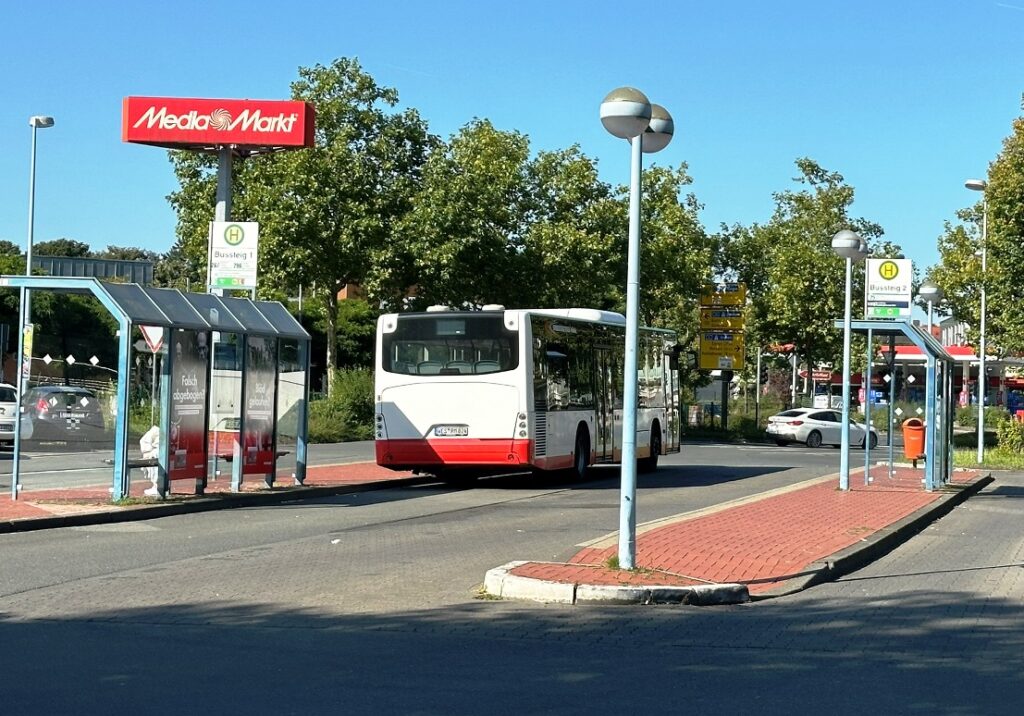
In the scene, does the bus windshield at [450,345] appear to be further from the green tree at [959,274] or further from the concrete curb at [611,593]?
the green tree at [959,274]

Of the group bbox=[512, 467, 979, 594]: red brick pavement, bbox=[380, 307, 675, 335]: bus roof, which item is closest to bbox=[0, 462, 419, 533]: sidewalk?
bbox=[380, 307, 675, 335]: bus roof

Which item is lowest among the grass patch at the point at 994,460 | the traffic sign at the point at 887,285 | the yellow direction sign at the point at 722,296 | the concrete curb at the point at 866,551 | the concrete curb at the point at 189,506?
the concrete curb at the point at 189,506

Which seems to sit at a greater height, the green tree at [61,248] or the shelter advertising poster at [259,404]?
the green tree at [61,248]

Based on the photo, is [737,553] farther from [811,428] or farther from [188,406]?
[811,428]

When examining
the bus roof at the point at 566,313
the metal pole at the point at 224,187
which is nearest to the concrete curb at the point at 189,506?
the bus roof at the point at 566,313

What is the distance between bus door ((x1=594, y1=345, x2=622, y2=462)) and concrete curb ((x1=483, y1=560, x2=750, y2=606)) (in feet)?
49.9

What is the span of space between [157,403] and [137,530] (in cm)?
278

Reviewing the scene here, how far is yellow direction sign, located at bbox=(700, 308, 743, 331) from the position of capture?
2120 inches

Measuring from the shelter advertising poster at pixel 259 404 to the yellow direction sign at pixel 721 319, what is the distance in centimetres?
3520

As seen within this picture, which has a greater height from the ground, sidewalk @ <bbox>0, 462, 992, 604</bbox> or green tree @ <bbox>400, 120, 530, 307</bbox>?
green tree @ <bbox>400, 120, 530, 307</bbox>

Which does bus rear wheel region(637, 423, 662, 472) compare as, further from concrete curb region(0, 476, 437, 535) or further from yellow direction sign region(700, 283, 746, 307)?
yellow direction sign region(700, 283, 746, 307)

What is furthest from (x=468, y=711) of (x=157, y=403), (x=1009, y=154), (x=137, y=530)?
(x=1009, y=154)

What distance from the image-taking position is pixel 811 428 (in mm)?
48312

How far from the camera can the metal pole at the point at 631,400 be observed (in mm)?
10922
